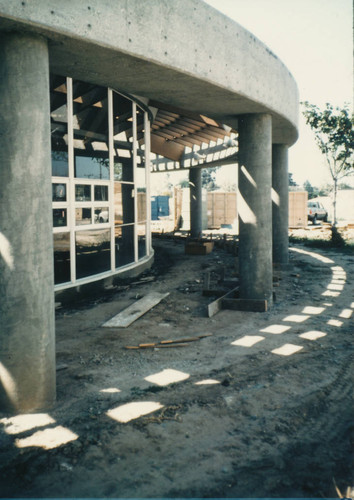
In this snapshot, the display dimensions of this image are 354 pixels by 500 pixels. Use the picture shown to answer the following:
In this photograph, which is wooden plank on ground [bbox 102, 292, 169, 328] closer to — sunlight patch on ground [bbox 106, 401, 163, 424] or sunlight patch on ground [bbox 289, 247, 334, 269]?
sunlight patch on ground [bbox 106, 401, 163, 424]

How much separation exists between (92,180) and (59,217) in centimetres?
144

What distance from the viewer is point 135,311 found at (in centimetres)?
902

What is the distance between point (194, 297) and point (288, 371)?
4.75 m

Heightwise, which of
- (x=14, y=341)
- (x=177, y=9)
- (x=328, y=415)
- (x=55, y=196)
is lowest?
(x=328, y=415)

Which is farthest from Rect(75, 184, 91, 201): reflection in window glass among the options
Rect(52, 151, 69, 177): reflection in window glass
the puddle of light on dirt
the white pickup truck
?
the white pickup truck

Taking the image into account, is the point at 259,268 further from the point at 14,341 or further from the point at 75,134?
the point at 14,341

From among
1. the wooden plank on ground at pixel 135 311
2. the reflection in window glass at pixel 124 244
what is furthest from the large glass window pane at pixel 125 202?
the wooden plank on ground at pixel 135 311

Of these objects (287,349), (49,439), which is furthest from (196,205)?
(49,439)

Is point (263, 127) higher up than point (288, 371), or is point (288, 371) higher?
point (263, 127)

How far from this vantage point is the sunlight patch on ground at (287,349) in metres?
6.66

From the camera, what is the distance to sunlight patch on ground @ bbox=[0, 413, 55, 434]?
4.34 metres

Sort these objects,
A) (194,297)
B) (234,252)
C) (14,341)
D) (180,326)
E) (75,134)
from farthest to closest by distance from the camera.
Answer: (234,252), (194,297), (75,134), (180,326), (14,341)

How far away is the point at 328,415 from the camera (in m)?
4.67

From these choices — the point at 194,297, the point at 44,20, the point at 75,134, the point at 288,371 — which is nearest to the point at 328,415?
the point at 288,371
